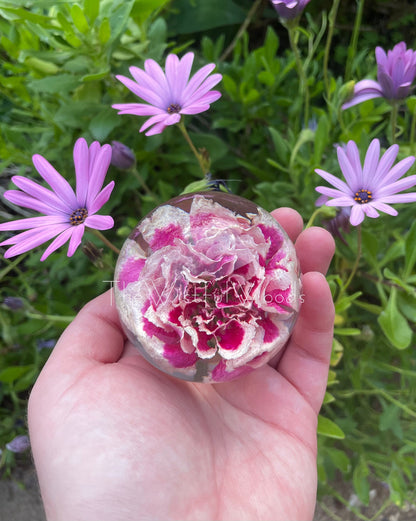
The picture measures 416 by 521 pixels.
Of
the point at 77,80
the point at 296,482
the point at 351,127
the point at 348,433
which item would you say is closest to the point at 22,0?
the point at 77,80

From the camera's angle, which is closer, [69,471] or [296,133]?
[69,471]

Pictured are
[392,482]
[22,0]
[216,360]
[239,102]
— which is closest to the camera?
[216,360]

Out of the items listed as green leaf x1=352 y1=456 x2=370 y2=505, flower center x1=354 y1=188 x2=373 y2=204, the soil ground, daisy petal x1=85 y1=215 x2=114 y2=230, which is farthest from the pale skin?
the soil ground

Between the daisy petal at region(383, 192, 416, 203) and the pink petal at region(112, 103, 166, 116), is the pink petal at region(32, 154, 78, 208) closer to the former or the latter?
the pink petal at region(112, 103, 166, 116)

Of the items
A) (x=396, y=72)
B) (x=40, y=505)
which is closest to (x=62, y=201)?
(x=396, y=72)

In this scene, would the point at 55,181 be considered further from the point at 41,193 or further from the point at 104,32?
the point at 104,32

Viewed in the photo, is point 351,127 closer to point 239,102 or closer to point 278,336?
point 239,102

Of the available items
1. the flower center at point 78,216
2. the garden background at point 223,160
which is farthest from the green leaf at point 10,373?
the flower center at point 78,216
